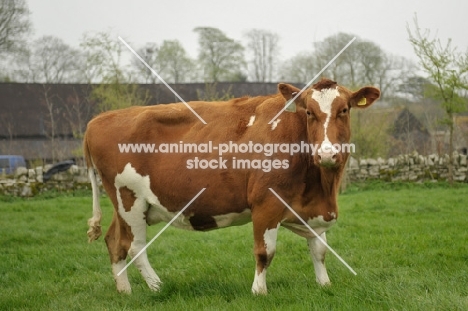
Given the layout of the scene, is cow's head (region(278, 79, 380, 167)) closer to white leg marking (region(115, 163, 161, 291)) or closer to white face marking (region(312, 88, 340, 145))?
white face marking (region(312, 88, 340, 145))

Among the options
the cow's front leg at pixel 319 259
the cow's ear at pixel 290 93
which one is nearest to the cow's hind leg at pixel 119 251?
the cow's front leg at pixel 319 259

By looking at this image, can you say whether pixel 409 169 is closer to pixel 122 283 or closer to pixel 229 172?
pixel 229 172

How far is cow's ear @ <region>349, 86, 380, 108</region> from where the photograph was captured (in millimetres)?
5492

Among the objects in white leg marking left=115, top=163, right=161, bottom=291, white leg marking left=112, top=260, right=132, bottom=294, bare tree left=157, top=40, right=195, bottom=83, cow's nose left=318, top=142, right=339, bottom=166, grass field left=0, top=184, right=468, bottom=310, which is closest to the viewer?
grass field left=0, top=184, right=468, bottom=310

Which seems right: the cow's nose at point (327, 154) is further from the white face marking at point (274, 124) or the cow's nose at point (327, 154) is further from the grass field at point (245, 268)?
the grass field at point (245, 268)

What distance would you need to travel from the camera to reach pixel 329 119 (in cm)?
512

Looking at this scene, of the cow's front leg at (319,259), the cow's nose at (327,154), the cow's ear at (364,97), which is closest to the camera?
the cow's nose at (327,154)

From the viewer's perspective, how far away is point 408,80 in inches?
1323

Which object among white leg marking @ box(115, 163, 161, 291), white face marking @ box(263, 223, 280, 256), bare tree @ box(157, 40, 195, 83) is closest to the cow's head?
white face marking @ box(263, 223, 280, 256)

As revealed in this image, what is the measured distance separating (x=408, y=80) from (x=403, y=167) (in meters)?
15.3

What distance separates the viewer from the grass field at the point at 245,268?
186 inches

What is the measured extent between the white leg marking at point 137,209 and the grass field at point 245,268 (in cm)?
28

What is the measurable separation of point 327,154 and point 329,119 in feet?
1.45

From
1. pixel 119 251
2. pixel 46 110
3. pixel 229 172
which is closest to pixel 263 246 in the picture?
pixel 229 172
